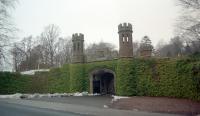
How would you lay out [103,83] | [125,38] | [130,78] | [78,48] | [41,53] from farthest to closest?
[41,53] < [103,83] < [78,48] < [125,38] < [130,78]

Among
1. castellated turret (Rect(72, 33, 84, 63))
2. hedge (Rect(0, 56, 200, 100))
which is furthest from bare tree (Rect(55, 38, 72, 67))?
castellated turret (Rect(72, 33, 84, 63))

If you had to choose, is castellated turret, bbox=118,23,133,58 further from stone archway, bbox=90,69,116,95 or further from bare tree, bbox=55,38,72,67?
bare tree, bbox=55,38,72,67

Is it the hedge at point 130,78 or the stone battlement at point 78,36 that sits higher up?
the stone battlement at point 78,36

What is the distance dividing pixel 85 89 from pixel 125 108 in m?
19.2

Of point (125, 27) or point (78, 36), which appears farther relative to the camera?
point (78, 36)

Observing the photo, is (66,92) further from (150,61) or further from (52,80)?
(150,61)

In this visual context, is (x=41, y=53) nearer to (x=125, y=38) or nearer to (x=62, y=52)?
(x=62, y=52)

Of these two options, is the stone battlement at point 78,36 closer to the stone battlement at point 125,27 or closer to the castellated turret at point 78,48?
the castellated turret at point 78,48

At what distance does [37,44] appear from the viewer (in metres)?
71.8

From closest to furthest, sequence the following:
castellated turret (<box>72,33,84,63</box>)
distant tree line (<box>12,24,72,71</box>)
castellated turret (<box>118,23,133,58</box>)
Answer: castellated turret (<box>118,23,133,58</box>)
castellated turret (<box>72,33,84,63</box>)
distant tree line (<box>12,24,72,71</box>)

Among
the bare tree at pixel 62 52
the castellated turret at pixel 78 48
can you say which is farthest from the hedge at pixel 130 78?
the bare tree at pixel 62 52

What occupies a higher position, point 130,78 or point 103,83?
point 130,78

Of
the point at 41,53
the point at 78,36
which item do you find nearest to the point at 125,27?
the point at 78,36

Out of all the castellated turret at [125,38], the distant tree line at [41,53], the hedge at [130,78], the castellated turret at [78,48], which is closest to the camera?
the hedge at [130,78]
